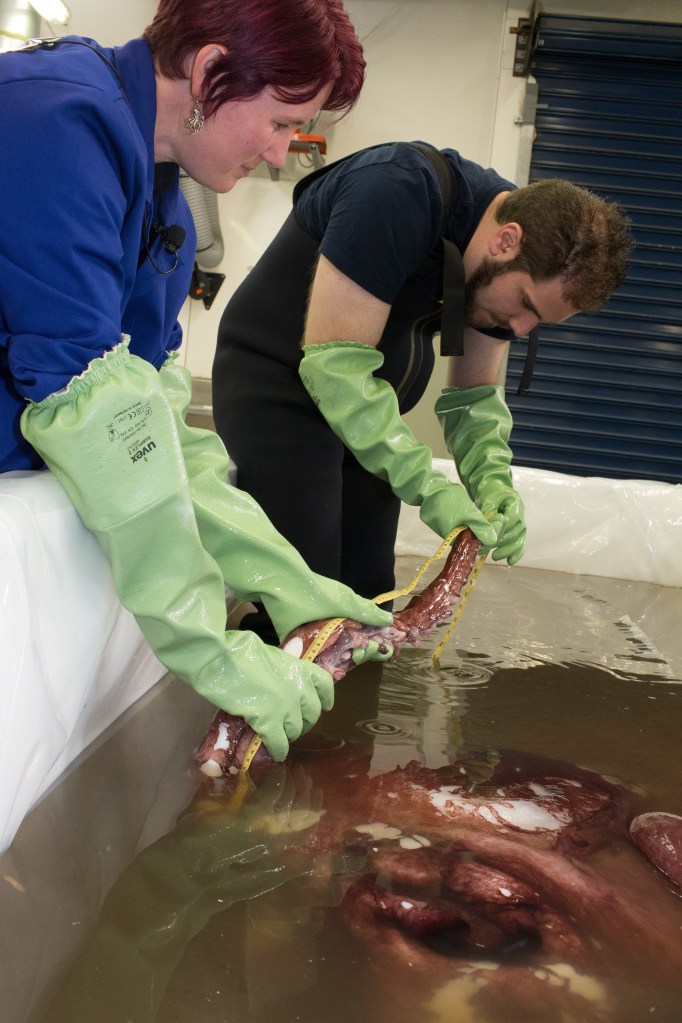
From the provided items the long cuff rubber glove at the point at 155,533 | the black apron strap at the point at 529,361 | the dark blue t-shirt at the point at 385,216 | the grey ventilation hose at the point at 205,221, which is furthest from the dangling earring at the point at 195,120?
the grey ventilation hose at the point at 205,221

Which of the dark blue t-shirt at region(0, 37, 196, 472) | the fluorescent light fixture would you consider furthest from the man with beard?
the fluorescent light fixture

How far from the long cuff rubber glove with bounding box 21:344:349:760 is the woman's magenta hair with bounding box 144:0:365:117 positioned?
379 mm

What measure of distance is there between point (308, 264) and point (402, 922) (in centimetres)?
133

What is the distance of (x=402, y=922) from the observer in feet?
3.45

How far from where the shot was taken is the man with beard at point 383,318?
5.45 ft

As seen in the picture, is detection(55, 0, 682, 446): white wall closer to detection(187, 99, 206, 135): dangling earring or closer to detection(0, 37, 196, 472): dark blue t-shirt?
detection(187, 99, 206, 135): dangling earring

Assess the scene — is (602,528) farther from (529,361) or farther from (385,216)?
(385,216)

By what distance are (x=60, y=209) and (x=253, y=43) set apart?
33 cm

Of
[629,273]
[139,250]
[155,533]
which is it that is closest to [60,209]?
[139,250]

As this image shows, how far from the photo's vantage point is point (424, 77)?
464 cm

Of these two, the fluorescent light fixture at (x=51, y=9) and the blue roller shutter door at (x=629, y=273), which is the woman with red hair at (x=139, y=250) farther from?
the blue roller shutter door at (x=629, y=273)

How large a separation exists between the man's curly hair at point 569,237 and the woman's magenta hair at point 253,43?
62cm

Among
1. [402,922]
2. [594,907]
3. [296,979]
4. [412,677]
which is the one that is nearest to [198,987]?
[296,979]

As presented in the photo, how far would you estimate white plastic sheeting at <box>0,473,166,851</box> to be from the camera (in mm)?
1082
